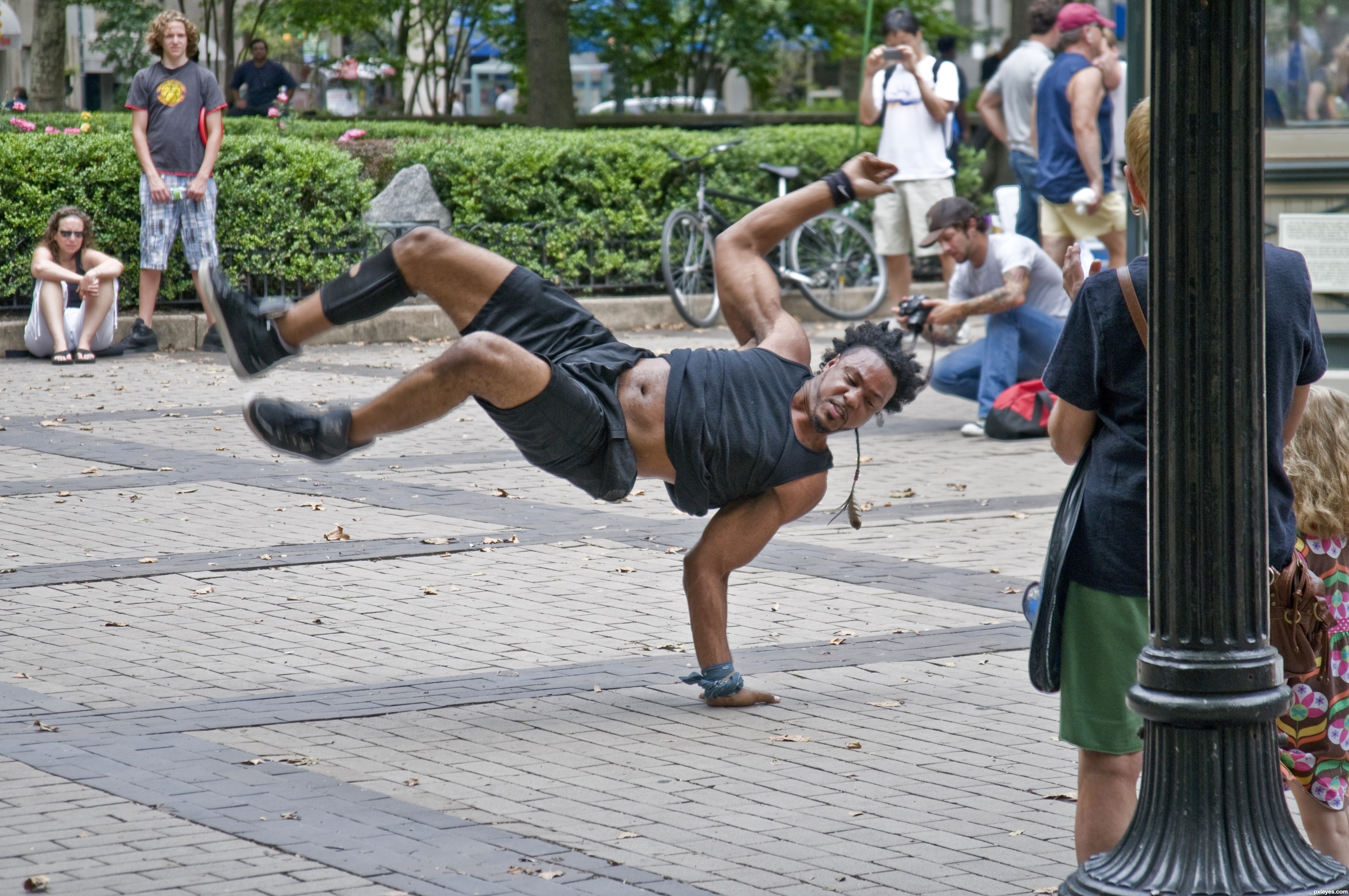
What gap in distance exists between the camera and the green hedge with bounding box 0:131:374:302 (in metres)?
12.8

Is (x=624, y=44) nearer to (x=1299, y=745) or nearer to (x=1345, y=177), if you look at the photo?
(x=1345, y=177)

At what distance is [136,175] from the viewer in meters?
13.2

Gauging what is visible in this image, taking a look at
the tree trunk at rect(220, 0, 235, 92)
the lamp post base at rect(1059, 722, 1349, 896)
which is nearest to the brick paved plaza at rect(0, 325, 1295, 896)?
the lamp post base at rect(1059, 722, 1349, 896)

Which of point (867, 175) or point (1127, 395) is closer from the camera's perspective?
point (1127, 395)

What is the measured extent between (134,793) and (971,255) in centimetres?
663

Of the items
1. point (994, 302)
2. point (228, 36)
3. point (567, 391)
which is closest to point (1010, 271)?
point (994, 302)

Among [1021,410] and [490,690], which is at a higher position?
[1021,410]

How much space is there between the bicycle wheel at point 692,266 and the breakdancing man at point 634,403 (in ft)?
31.6

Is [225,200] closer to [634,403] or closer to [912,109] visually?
[912,109]

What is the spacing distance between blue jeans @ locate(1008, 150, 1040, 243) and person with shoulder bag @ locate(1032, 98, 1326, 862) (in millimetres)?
10018

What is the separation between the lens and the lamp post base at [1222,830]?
9.76 ft

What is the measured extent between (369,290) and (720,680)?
1.51 m

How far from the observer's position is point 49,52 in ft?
78.0

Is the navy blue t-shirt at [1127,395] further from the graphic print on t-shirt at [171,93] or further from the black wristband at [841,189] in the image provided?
the graphic print on t-shirt at [171,93]
